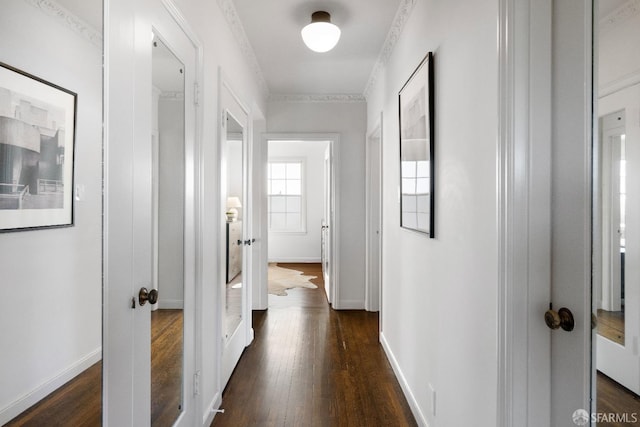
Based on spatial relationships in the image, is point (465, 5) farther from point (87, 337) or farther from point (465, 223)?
point (87, 337)

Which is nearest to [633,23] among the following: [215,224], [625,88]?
[625,88]

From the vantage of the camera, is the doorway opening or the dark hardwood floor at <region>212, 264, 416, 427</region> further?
the doorway opening

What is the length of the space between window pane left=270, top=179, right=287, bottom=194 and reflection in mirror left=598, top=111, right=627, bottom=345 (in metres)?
7.01

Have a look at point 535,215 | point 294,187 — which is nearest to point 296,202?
point 294,187

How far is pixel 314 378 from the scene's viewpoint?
8.30 ft

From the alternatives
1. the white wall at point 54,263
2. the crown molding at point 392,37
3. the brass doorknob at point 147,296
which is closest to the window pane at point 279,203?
the crown molding at point 392,37

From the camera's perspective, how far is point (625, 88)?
0.84 metres

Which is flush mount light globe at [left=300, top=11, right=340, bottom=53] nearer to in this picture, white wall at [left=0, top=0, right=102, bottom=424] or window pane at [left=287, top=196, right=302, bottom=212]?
white wall at [left=0, top=0, right=102, bottom=424]

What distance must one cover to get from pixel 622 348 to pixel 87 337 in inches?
54.0

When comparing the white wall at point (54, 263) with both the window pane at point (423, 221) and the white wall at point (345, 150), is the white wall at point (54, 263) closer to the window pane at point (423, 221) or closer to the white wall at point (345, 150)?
the window pane at point (423, 221)

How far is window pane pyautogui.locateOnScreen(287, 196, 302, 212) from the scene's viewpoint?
25.6ft

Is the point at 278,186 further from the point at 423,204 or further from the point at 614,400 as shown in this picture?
the point at 614,400

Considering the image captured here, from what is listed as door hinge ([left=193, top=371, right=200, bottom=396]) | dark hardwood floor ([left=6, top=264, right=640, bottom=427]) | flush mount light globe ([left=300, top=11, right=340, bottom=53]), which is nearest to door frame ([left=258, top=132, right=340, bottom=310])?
dark hardwood floor ([left=6, top=264, right=640, bottom=427])

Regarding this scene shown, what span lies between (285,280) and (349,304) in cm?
191
